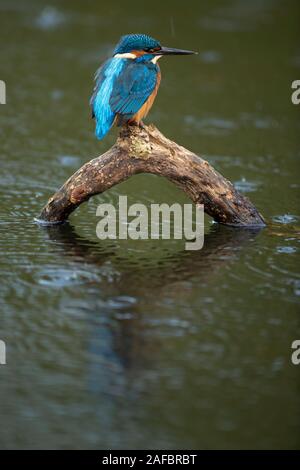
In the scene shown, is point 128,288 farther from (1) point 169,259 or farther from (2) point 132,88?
(2) point 132,88

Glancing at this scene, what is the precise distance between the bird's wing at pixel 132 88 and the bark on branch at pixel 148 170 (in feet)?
0.37

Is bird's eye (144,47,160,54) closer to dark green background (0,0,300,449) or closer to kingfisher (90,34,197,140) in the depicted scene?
kingfisher (90,34,197,140)

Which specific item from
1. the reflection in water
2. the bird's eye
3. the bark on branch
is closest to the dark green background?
the reflection in water

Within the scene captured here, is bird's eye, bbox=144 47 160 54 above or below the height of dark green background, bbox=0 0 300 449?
above

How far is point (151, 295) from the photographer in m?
3.71

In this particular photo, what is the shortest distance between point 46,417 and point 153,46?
2423mm

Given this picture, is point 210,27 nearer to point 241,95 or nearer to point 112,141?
point 241,95

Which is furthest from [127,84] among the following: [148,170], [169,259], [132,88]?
[169,259]

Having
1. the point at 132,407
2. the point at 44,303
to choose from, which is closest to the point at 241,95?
the point at 44,303

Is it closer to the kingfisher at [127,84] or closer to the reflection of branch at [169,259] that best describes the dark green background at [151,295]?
the reflection of branch at [169,259]

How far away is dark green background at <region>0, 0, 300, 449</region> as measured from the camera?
2.72 m

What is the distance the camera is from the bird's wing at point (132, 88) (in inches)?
170

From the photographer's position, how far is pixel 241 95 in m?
7.89

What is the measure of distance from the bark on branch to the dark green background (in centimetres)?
20
